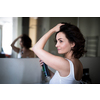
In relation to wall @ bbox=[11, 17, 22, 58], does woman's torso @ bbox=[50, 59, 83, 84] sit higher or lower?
lower

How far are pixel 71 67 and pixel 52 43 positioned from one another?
45 cm

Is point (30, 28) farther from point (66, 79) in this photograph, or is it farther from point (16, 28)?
point (66, 79)

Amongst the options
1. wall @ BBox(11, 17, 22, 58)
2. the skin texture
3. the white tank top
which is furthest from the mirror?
the white tank top

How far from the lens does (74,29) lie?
1.47m

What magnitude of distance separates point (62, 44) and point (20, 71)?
70 cm

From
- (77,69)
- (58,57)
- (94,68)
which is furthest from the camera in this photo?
(94,68)

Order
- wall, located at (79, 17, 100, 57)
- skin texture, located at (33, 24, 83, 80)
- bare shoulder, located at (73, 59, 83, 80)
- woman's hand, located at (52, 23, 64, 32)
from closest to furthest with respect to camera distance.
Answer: skin texture, located at (33, 24, 83, 80) → bare shoulder, located at (73, 59, 83, 80) → woman's hand, located at (52, 23, 64, 32) → wall, located at (79, 17, 100, 57)

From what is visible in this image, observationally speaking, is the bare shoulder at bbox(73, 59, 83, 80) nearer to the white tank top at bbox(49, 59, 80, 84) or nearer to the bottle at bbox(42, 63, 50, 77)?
the white tank top at bbox(49, 59, 80, 84)

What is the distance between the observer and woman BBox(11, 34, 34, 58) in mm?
1565

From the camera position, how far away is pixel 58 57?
4.11 ft

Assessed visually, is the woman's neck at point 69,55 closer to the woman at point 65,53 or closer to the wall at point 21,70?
the woman at point 65,53

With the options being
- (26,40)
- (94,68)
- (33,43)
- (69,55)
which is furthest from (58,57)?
(94,68)
